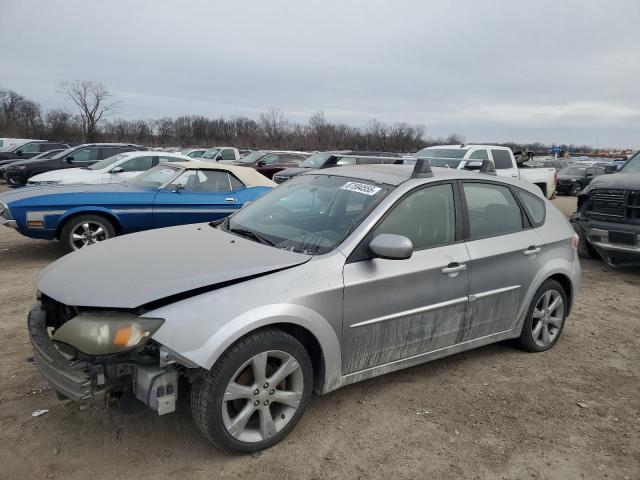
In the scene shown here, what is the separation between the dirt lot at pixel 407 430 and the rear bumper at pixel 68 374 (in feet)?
1.54

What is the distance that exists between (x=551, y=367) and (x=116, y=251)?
11.9ft

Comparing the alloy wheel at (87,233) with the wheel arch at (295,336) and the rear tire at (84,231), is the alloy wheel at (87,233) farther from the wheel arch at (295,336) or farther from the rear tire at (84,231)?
the wheel arch at (295,336)

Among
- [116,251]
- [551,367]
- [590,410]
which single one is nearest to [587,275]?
[551,367]

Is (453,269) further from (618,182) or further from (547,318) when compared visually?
(618,182)

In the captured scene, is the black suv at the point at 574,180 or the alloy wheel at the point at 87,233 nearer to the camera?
the alloy wheel at the point at 87,233

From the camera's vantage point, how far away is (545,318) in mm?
4508

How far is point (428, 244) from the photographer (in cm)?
366

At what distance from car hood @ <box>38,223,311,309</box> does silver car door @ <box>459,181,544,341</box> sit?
57.7 inches

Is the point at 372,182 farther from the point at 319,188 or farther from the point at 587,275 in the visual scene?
the point at 587,275

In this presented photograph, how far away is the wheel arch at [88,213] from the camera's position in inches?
286

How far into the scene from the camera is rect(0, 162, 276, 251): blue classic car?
7152mm

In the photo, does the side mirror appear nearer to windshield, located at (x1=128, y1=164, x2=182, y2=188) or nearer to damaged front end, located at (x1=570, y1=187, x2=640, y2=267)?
damaged front end, located at (x1=570, y1=187, x2=640, y2=267)

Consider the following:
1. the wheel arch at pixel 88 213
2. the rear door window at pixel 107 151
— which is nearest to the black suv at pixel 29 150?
the rear door window at pixel 107 151

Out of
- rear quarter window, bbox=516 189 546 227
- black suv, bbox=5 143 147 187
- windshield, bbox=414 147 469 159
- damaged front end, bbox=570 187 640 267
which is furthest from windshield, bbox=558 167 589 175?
rear quarter window, bbox=516 189 546 227
